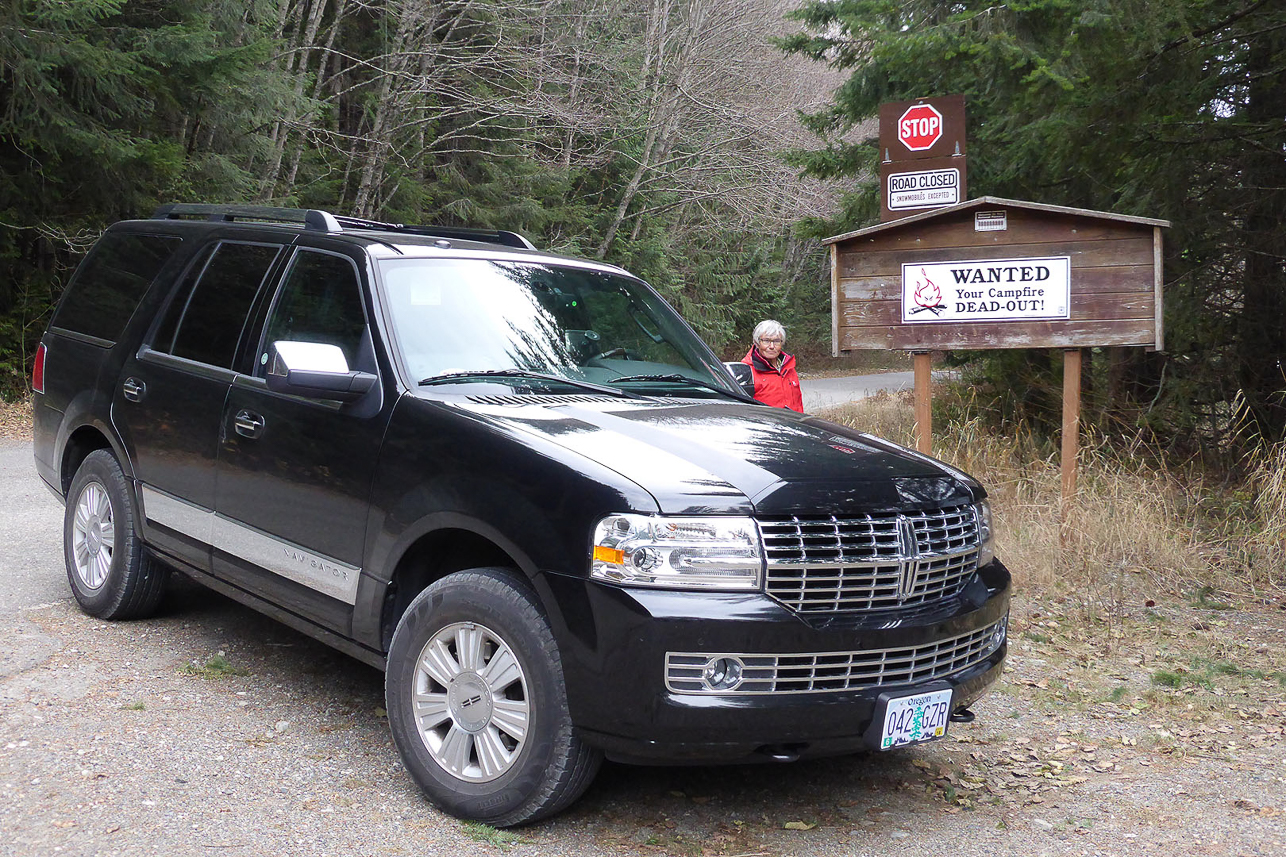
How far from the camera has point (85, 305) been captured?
251 inches

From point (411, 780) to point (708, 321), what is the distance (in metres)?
29.6

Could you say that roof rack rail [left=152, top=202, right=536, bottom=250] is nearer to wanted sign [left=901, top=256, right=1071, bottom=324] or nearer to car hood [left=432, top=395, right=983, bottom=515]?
car hood [left=432, top=395, right=983, bottom=515]

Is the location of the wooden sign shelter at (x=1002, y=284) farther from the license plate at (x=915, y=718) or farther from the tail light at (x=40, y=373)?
the tail light at (x=40, y=373)

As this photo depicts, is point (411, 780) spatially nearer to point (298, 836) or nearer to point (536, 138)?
point (298, 836)

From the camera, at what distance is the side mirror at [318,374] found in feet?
13.8

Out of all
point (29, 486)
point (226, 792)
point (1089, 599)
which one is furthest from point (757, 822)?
point (29, 486)

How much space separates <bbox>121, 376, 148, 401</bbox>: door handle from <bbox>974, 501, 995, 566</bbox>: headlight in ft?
12.5

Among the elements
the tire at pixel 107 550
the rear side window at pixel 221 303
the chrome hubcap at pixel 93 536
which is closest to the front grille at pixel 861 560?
the rear side window at pixel 221 303

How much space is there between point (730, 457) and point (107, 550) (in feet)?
12.0

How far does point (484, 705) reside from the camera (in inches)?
149

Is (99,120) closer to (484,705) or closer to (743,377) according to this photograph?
(743,377)

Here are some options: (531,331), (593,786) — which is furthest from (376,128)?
(593,786)

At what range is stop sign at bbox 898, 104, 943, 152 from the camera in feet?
32.0

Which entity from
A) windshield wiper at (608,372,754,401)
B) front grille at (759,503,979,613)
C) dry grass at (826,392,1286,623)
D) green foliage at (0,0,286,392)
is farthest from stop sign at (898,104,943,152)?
green foliage at (0,0,286,392)
